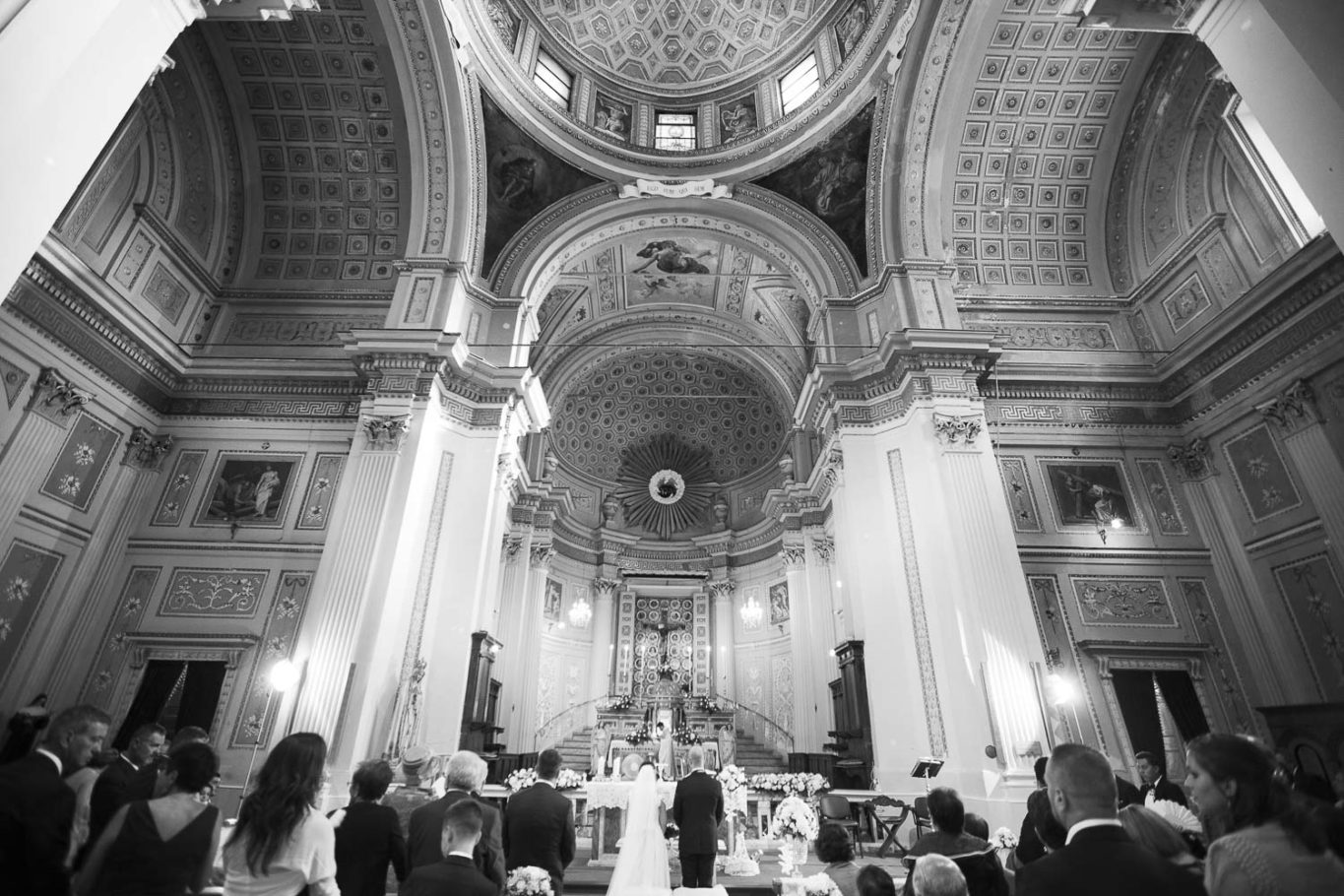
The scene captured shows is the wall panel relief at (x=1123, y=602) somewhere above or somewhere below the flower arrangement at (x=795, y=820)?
above

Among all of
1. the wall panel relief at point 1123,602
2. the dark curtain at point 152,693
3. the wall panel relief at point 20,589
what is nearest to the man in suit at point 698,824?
the wall panel relief at point 1123,602

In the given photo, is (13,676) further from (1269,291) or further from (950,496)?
(1269,291)

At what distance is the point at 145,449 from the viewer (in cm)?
1062

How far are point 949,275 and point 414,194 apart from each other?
10109 mm

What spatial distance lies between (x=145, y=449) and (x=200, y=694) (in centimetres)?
412

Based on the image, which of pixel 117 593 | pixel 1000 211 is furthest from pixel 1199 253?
pixel 117 593

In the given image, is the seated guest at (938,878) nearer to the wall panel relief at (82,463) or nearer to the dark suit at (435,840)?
the dark suit at (435,840)

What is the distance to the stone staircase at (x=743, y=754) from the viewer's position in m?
16.0

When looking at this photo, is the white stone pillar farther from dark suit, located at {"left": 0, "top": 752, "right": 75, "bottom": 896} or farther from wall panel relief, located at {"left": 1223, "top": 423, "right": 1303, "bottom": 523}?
wall panel relief, located at {"left": 1223, "top": 423, "right": 1303, "bottom": 523}

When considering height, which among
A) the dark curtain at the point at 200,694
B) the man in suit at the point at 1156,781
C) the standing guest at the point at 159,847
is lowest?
the standing guest at the point at 159,847

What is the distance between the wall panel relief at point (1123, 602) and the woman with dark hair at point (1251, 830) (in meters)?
9.30

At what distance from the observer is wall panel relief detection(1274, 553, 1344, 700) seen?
8.40m

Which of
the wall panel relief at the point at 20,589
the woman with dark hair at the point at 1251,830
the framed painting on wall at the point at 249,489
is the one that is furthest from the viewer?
the framed painting on wall at the point at 249,489

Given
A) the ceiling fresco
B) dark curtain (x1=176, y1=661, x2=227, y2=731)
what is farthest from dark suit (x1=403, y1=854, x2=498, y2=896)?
the ceiling fresco
